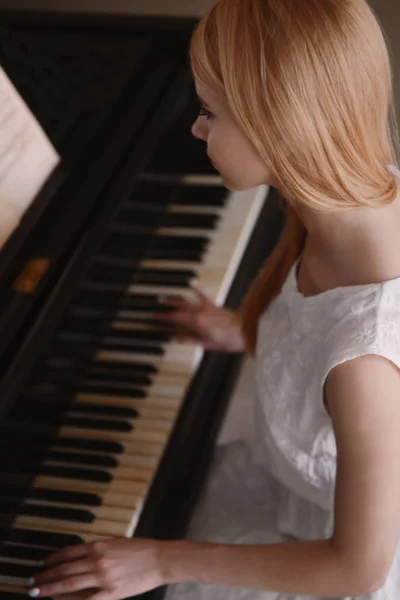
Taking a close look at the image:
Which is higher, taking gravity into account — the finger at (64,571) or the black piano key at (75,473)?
the finger at (64,571)

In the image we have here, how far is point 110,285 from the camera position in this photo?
134 cm

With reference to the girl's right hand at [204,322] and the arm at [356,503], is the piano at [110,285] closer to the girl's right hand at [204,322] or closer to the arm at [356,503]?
the girl's right hand at [204,322]

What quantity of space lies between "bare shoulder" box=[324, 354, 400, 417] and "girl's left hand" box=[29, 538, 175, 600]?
34 centimetres

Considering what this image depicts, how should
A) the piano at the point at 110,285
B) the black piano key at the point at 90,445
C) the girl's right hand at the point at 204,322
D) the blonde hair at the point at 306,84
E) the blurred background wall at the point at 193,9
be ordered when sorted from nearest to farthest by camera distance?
the blonde hair at the point at 306,84, the piano at the point at 110,285, the black piano key at the point at 90,445, the girl's right hand at the point at 204,322, the blurred background wall at the point at 193,9

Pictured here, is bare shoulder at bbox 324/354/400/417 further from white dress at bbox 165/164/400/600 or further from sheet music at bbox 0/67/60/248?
sheet music at bbox 0/67/60/248

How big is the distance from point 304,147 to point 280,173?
5cm

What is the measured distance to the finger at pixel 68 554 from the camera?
1.09m

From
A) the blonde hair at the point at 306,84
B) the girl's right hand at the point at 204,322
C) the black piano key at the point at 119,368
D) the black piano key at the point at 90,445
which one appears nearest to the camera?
the blonde hair at the point at 306,84

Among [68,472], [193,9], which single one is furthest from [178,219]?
[193,9]

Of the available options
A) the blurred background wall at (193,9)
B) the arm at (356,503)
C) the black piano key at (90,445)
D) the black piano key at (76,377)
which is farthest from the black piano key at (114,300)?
the blurred background wall at (193,9)

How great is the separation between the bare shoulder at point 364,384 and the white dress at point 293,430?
0.01 metres

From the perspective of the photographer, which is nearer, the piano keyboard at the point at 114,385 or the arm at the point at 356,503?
the arm at the point at 356,503

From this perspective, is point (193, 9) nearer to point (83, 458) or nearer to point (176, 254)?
point (176, 254)

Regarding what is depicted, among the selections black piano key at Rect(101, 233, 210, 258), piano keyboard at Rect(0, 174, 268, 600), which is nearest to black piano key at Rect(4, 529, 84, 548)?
piano keyboard at Rect(0, 174, 268, 600)
